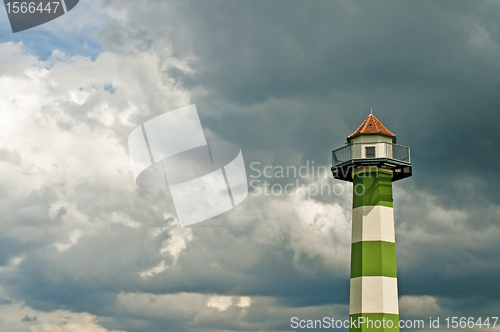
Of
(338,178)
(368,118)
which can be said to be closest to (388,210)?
(338,178)

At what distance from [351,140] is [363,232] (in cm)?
861

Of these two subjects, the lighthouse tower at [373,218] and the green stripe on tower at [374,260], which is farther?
the green stripe on tower at [374,260]

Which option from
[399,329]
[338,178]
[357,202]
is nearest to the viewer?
[399,329]

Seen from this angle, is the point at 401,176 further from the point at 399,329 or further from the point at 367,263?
the point at 399,329

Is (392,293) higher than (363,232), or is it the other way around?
(363,232)

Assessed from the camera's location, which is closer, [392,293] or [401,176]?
[392,293]

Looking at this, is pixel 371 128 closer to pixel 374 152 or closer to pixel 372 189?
pixel 374 152

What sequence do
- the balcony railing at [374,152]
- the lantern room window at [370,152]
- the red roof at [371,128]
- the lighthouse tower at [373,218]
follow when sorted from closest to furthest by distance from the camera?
the lighthouse tower at [373,218], the balcony railing at [374,152], the lantern room window at [370,152], the red roof at [371,128]

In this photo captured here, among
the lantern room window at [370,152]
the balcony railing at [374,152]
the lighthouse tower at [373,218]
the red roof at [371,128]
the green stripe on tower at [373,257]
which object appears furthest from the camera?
the red roof at [371,128]

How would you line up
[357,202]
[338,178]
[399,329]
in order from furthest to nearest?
[338,178]
[357,202]
[399,329]

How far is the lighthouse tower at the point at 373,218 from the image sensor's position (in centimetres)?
4150

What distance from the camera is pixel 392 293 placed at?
41812 mm

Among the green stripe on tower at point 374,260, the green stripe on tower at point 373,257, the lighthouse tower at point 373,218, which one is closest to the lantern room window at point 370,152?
the lighthouse tower at point 373,218

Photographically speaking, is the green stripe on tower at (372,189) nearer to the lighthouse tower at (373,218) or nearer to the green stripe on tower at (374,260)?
the lighthouse tower at (373,218)
